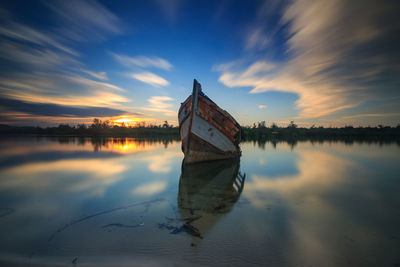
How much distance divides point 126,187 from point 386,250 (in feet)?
21.8

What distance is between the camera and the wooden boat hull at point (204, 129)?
9.81 meters

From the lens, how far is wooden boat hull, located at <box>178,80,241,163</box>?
9812 millimetres

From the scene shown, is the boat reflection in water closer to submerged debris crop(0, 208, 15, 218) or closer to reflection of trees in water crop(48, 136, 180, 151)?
submerged debris crop(0, 208, 15, 218)

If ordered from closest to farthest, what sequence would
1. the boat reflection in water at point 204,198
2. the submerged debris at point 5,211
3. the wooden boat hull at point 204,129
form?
1. the boat reflection in water at point 204,198
2. the submerged debris at point 5,211
3. the wooden boat hull at point 204,129

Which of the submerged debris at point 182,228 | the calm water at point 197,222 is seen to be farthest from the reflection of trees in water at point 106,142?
the submerged debris at point 182,228

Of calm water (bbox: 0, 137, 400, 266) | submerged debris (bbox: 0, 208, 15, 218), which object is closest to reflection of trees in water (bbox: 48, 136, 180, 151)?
Result: calm water (bbox: 0, 137, 400, 266)

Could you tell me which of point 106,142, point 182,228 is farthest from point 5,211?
point 106,142

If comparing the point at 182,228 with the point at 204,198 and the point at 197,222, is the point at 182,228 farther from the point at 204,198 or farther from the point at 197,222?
the point at 204,198

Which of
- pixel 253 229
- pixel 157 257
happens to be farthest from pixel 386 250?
pixel 157 257

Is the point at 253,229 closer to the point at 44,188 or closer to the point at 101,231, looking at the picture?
the point at 101,231

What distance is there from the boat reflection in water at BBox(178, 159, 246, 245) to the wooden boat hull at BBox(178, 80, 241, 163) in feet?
6.53

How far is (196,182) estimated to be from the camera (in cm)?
725

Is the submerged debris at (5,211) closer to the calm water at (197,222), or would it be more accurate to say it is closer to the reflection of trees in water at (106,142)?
the calm water at (197,222)

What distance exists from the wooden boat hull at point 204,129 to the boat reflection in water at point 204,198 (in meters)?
1.99
